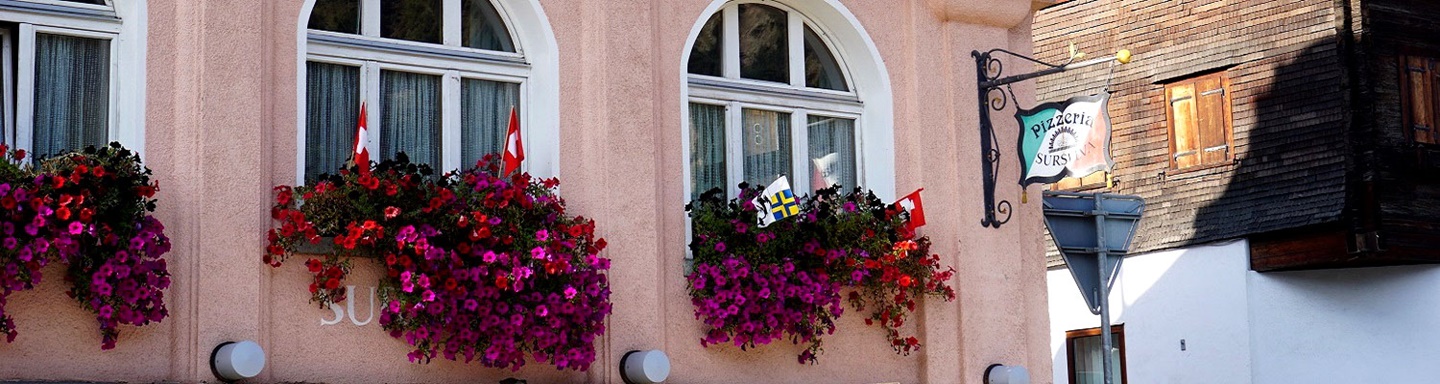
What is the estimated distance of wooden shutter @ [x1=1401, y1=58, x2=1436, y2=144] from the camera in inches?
704

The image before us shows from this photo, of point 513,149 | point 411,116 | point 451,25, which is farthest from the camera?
point 451,25

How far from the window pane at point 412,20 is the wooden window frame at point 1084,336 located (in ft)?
36.3

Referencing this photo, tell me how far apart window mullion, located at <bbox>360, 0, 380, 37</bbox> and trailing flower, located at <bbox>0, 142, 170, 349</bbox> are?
1671 millimetres

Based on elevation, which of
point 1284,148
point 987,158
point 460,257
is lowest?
point 460,257

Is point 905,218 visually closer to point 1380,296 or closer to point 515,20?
point 515,20

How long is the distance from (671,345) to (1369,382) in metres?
10.1

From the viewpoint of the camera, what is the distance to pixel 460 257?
9.38 meters

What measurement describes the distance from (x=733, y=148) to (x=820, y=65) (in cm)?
92

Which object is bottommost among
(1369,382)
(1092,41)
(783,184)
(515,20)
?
(1369,382)

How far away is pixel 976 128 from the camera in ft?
39.3

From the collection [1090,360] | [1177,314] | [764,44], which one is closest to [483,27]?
[764,44]

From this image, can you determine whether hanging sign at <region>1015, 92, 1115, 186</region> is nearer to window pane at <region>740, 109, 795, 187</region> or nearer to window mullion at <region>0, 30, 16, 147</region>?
window pane at <region>740, 109, 795, 187</region>

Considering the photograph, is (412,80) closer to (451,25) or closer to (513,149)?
(451,25)

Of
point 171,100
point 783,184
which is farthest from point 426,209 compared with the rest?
point 783,184
